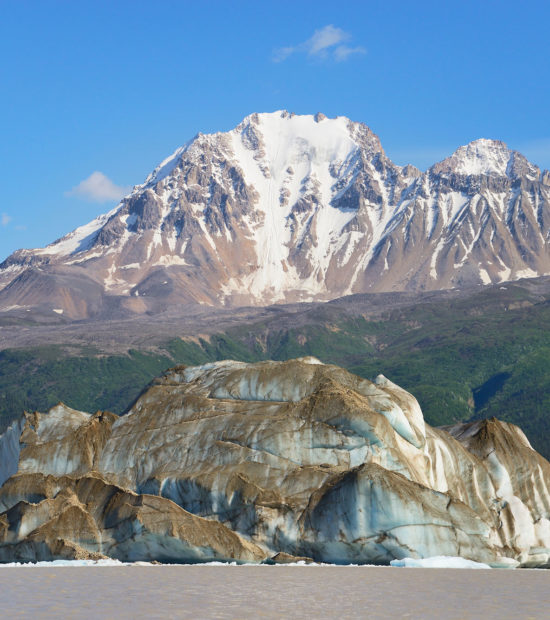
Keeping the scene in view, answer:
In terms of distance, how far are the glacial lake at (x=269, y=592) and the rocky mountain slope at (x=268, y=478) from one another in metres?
5.87

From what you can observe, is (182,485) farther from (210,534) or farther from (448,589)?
(448,589)

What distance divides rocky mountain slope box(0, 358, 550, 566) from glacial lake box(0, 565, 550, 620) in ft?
19.3

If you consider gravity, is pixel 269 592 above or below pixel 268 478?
below

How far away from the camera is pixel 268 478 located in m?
97.2

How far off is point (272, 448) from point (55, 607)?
46693 mm

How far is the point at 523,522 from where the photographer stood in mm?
Result: 108750

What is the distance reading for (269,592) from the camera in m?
64.1

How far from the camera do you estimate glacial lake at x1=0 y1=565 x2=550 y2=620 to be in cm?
5412

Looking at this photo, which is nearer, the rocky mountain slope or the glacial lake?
the glacial lake

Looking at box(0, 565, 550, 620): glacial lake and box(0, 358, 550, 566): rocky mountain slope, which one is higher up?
box(0, 358, 550, 566): rocky mountain slope

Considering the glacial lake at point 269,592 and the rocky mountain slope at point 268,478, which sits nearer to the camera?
the glacial lake at point 269,592

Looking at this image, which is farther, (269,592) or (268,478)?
(268,478)

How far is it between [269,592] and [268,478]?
33.2 meters

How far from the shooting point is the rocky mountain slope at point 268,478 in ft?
295
